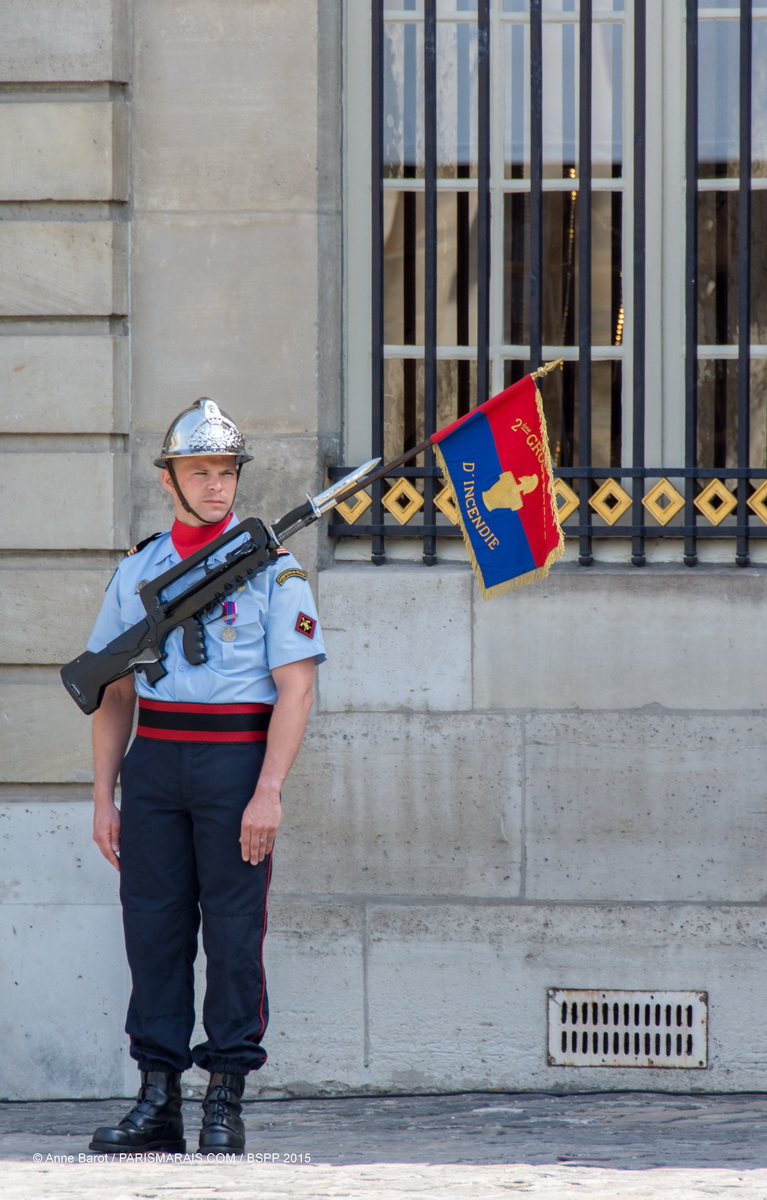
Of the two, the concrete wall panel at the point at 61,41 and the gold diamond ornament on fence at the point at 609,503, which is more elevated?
the concrete wall panel at the point at 61,41

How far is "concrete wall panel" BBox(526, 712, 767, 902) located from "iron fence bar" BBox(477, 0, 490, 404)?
1359 millimetres

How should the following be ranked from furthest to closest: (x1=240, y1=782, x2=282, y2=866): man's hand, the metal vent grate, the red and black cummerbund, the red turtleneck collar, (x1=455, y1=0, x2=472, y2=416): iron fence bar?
(x1=455, y1=0, x2=472, y2=416): iron fence bar
the metal vent grate
the red turtleneck collar
the red and black cummerbund
(x1=240, y1=782, x2=282, y2=866): man's hand

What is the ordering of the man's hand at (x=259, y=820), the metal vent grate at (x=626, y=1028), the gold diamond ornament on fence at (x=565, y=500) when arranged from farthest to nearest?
the gold diamond ornament on fence at (x=565, y=500), the metal vent grate at (x=626, y=1028), the man's hand at (x=259, y=820)

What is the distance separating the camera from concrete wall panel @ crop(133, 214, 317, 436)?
5059 mm

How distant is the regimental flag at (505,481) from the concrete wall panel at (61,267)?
5.08 feet

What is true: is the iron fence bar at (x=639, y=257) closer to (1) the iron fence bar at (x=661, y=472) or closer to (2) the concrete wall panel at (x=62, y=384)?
(1) the iron fence bar at (x=661, y=472)

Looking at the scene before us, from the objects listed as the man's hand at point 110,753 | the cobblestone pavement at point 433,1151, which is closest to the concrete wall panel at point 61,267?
the man's hand at point 110,753

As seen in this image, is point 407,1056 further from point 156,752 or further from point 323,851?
point 156,752

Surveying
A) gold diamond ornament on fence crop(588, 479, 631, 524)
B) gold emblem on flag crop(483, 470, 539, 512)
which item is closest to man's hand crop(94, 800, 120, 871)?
gold emblem on flag crop(483, 470, 539, 512)

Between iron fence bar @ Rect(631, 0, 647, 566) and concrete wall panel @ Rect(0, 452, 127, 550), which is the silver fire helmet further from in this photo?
iron fence bar @ Rect(631, 0, 647, 566)

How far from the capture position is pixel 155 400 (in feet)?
16.7

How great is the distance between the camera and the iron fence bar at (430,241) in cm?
512

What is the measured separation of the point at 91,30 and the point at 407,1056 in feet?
12.8

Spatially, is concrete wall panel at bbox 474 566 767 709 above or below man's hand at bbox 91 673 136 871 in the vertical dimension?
above
